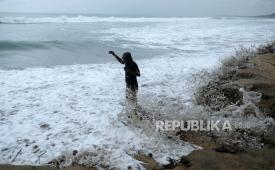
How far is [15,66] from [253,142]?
1092cm

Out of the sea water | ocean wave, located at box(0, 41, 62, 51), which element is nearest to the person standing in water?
the sea water

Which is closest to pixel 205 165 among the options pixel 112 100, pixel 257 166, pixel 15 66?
pixel 257 166

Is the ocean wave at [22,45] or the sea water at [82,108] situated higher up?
the ocean wave at [22,45]

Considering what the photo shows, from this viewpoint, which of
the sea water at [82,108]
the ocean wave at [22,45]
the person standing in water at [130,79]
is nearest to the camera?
the sea water at [82,108]

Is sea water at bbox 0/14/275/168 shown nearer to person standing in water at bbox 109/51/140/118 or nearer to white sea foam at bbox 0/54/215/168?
white sea foam at bbox 0/54/215/168

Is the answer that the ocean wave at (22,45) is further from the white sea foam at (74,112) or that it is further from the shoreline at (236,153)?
the shoreline at (236,153)

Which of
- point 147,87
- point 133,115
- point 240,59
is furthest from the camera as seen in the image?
point 240,59

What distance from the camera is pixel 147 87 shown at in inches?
373

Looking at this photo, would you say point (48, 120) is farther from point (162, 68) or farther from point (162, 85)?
point (162, 68)

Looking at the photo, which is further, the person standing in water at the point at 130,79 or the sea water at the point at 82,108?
the person standing in water at the point at 130,79

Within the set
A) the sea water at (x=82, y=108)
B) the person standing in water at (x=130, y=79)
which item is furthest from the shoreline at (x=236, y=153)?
the person standing in water at (x=130, y=79)

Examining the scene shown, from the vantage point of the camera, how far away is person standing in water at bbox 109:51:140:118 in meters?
6.40

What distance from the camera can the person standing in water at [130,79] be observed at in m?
6.40

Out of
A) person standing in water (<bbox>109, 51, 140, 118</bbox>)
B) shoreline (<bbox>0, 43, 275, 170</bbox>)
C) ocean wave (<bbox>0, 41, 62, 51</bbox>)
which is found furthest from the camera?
ocean wave (<bbox>0, 41, 62, 51</bbox>)
